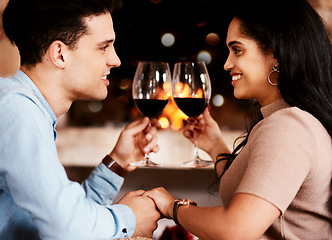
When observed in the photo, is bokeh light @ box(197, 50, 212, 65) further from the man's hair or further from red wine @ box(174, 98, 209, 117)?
the man's hair

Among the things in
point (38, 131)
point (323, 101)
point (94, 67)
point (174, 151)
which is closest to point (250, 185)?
point (323, 101)

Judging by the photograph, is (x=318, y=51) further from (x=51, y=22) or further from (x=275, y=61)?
(x=51, y=22)

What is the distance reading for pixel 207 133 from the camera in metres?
1.50

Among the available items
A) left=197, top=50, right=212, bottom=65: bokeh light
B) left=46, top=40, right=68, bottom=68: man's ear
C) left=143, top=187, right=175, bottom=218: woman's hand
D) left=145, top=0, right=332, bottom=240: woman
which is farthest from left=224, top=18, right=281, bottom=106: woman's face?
left=197, top=50, right=212, bottom=65: bokeh light

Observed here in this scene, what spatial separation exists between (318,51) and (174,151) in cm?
168

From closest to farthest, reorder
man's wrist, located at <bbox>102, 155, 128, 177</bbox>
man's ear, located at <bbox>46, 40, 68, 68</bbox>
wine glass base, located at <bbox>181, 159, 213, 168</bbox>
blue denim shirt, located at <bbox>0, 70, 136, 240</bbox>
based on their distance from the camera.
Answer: blue denim shirt, located at <bbox>0, 70, 136, 240</bbox>, man's ear, located at <bbox>46, 40, 68, 68</bbox>, wine glass base, located at <bbox>181, 159, 213, 168</bbox>, man's wrist, located at <bbox>102, 155, 128, 177</bbox>

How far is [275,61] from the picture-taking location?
1094 millimetres

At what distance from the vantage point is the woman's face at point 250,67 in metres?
1.11

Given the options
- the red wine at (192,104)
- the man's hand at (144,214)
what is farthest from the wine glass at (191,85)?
the man's hand at (144,214)

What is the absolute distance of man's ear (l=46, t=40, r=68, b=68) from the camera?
1.16m

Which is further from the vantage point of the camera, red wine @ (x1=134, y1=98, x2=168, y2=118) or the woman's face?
red wine @ (x1=134, y1=98, x2=168, y2=118)

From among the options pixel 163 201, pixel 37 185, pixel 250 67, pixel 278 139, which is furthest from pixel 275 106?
pixel 37 185

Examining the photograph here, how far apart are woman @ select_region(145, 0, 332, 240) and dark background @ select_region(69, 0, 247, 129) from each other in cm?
158

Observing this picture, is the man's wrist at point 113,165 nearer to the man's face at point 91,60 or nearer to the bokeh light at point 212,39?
the man's face at point 91,60
